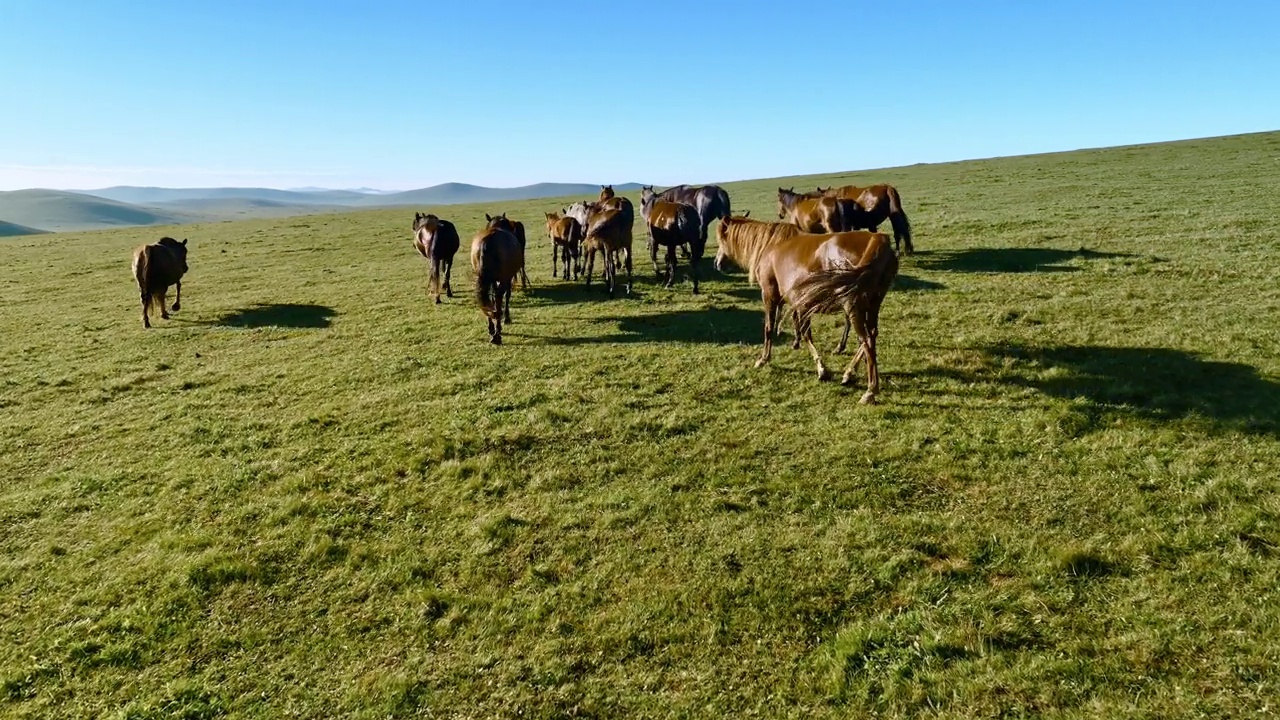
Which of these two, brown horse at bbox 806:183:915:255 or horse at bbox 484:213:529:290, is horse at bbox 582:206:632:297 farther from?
brown horse at bbox 806:183:915:255

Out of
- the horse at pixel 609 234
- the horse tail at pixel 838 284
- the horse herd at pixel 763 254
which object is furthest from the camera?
the horse at pixel 609 234

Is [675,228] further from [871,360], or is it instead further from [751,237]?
[871,360]

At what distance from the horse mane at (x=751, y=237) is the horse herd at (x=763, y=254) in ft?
0.06

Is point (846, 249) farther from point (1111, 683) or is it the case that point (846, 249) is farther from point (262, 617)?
point (262, 617)

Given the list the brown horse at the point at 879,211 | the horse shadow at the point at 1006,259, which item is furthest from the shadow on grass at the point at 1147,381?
the brown horse at the point at 879,211

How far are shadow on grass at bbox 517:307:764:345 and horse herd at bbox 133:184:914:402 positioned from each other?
2.50ft

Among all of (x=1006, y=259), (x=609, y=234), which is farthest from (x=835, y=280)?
(x=1006, y=259)

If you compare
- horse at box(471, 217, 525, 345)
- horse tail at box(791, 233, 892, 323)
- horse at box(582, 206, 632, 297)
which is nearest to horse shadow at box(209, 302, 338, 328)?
horse at box(471, 217, 525, 345)

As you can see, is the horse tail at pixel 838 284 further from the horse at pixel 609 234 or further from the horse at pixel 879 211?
the horse at pixel 879 211

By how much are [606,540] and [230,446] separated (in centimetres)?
527

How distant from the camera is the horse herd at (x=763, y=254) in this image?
25.4 ft

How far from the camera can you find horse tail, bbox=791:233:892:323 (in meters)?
7.55

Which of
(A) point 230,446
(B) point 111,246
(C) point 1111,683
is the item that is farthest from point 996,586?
(B) point 111,246

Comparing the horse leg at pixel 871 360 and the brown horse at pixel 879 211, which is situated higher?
the brown horse at pixel 879 211
